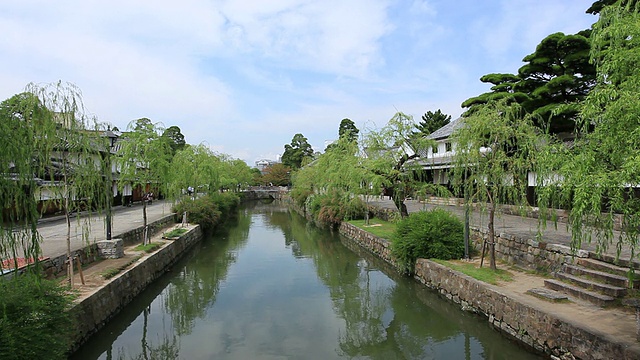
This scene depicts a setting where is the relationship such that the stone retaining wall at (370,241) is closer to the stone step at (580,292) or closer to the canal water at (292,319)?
the canal water at (292,319)

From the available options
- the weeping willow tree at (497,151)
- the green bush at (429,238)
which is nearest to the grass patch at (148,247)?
the green bush at (429,238)

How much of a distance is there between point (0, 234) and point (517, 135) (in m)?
10.4

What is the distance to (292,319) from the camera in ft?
32.6

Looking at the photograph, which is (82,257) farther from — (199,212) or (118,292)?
(199,212)

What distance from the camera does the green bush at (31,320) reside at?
484 centimetres

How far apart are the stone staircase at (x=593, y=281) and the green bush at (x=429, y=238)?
3.43 meters

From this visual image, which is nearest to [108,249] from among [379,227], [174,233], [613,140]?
[174,233]

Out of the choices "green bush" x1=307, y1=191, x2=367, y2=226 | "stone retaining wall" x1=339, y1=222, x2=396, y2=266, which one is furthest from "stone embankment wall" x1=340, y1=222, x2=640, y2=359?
"green bush" x1=307, y1=191, x2=367, y2=226

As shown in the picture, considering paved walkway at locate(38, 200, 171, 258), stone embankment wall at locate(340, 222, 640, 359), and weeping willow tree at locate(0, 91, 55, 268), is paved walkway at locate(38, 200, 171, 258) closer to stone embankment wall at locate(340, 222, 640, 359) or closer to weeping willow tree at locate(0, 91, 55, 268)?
weeping willow tree at locate(0, 91, 55, 268)

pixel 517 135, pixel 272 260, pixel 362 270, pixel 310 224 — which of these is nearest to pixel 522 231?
pixel 517 135

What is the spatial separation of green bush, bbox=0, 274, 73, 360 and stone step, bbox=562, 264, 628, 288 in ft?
32.7

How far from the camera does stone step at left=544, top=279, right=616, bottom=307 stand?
23.8 feet

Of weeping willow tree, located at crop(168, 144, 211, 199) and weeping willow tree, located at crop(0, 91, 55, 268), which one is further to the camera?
weeping willow tree, located at crop(168, 144, 211, 199)

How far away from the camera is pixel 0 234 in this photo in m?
4.42
